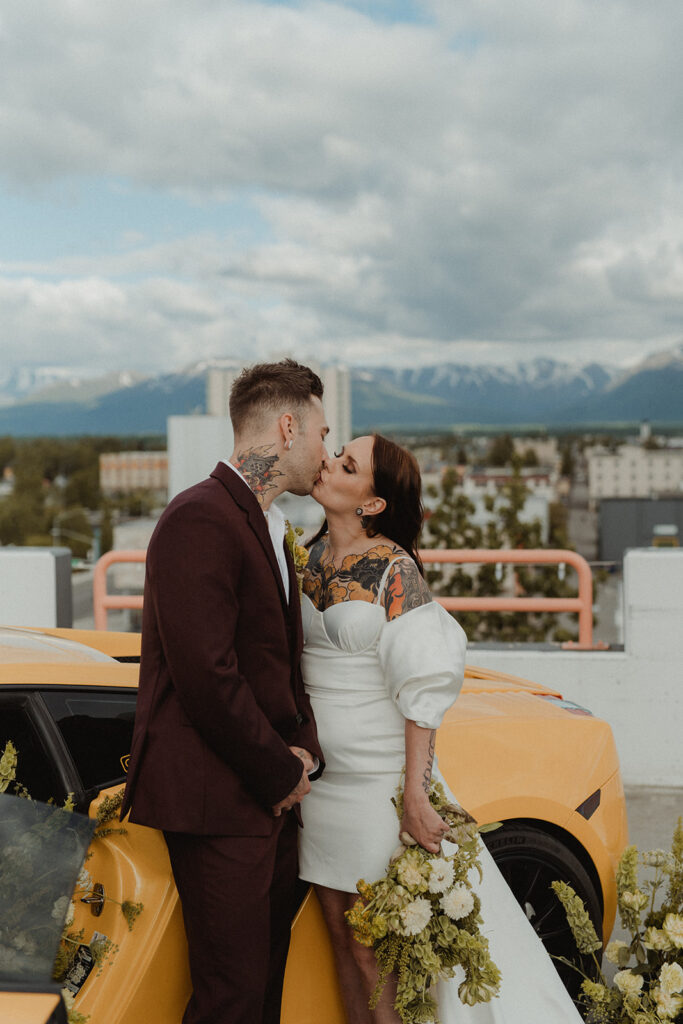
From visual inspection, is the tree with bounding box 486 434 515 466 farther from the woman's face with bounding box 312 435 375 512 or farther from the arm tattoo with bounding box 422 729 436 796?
the arm tattoo with bounding box 422 729 436 796

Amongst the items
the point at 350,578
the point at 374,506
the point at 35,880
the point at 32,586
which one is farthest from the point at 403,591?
the point at 32,586

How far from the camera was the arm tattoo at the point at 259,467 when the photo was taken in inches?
93.1

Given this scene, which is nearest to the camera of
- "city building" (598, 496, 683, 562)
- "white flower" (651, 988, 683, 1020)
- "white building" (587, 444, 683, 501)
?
"white flower" (651, 988, 683, 1020)

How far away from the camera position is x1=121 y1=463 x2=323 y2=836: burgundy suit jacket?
82.4 inches

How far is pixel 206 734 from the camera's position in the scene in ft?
6.98

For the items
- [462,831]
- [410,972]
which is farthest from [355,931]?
[462,831]

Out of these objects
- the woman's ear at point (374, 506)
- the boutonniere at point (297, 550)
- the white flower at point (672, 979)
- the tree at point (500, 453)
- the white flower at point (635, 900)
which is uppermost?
the tree at point (500, 453)

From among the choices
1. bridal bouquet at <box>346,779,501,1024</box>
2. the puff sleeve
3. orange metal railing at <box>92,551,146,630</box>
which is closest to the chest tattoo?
the puff sleeve

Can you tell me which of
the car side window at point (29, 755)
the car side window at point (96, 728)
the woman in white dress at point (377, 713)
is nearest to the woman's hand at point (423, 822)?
the woman in white dress at point (377, 713)

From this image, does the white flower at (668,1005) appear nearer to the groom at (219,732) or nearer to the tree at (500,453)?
the groom at (219,732)

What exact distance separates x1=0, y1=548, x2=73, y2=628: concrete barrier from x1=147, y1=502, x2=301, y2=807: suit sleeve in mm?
3889

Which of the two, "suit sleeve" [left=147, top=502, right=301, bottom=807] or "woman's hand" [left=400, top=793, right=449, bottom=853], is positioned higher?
"suit sleeve" [left=147, top=502, right=301, bottom=807]

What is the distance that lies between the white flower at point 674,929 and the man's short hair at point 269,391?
177cm

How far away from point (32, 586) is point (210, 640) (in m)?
4.11
